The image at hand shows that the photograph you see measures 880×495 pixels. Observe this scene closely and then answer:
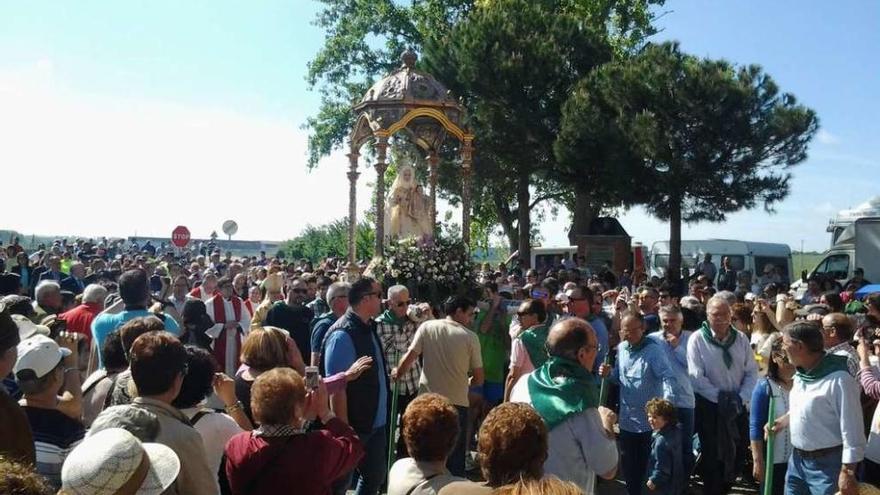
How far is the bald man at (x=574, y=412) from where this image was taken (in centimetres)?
427

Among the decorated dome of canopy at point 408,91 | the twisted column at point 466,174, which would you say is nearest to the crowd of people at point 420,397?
the decorated dome of canopy at point 408,91

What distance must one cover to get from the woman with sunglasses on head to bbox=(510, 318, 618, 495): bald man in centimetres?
183

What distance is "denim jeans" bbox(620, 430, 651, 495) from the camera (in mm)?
6508

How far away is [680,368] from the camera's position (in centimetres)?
709

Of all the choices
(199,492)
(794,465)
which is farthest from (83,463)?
(794,465)

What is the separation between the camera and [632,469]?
21.6 feet

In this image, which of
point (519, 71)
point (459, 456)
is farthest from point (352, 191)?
point (459, 456)

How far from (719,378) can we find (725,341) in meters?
0.32

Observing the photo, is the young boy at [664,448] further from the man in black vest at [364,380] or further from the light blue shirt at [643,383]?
the man in black vest at [364,380]

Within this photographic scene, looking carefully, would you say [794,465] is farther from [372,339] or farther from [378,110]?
[378,110]

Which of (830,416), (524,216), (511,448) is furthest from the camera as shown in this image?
(524,216)

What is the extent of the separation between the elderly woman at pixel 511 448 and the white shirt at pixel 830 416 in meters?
2.34

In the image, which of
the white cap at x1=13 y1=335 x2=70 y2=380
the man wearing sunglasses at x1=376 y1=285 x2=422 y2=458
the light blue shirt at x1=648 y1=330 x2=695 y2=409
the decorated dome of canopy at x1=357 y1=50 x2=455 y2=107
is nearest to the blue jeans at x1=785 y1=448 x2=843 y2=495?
the light blue shirt at x1=648 y1=330 x2=695 y2=409

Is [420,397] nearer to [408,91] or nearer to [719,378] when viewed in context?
[719,378]
